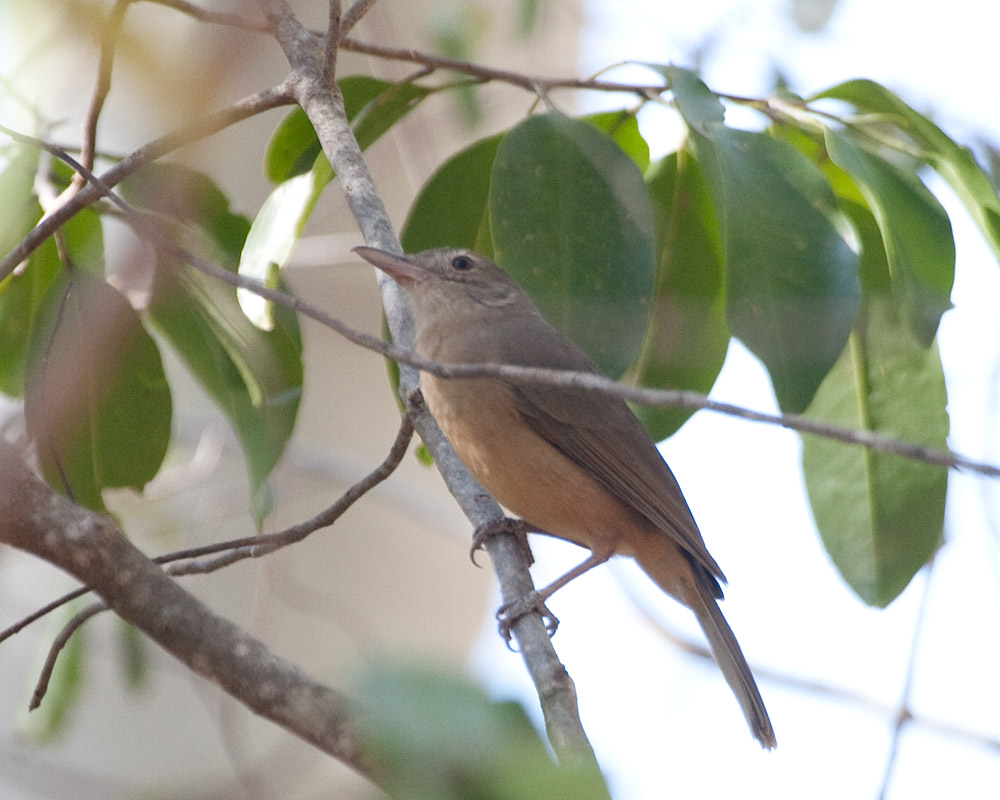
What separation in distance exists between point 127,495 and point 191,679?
1.15 m

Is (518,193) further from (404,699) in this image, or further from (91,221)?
(404,699)

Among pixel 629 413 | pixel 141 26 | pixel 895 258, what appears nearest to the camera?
pixel 895 258

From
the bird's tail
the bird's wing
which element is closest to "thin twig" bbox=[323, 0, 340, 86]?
the bird's wing

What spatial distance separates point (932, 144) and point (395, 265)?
1626 millimetres

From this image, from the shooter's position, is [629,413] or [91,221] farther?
[629,413]

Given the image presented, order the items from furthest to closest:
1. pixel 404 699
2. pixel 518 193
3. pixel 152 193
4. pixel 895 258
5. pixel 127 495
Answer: pixel 127 495 → pixel 152 193 → pixel 518 193 → pixel 895 258 → pixel 404 699

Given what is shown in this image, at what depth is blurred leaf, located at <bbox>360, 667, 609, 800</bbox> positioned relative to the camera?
93cm

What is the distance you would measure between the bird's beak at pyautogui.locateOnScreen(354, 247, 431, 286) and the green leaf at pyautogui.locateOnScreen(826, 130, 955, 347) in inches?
52.5

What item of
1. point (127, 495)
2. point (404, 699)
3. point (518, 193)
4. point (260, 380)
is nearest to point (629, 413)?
point (518, 193)

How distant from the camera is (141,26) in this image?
2.95 metres

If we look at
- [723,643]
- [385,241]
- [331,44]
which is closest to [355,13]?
[331,44]

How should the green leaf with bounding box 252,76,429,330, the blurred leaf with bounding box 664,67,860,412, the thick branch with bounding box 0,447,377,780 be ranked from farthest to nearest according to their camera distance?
the green leaf with bounding box 252,76,429,330
the blurred leaf with bounding box 664,67,860,412
the thick branch with bounding box 0,447,377,780

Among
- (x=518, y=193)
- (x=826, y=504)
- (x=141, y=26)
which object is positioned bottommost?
(x=826, y=504)

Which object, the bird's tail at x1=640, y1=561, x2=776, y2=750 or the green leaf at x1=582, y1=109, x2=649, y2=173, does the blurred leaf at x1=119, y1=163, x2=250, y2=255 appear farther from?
the bird's tail at x1=640, y1=561, x2=776, y2=750
